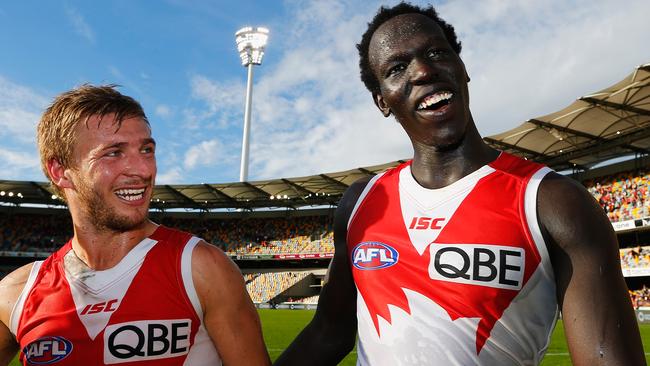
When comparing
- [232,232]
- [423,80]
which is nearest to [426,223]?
[423,80]

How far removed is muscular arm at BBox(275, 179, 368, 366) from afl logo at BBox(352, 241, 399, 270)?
12 centimetres

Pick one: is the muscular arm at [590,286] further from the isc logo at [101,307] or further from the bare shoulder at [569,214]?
the isc logo at [101,307]

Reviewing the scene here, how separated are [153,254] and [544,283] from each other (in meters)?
1.55

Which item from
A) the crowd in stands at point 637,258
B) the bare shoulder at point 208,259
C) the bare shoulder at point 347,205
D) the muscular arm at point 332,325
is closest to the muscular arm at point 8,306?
the bare shoulder at point 208,259

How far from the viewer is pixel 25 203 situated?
45.0 m

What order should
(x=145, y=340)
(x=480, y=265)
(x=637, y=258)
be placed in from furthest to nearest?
(x=637, y=258)
(x=145, y=340)
(x=480, y=265)

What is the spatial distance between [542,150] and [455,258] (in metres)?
30.4

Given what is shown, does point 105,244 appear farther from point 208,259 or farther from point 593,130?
point 593,130

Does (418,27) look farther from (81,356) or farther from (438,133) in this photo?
(81,356)

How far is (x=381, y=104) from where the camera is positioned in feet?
7.07

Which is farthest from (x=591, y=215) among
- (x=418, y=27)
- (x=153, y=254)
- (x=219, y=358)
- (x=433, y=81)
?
(x=153, y=254)

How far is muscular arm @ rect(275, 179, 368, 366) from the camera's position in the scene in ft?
6.67

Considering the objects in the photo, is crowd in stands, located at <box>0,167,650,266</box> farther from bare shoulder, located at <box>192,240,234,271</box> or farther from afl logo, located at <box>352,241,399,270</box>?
afl logo, located at <box>352,241,399,270</box>

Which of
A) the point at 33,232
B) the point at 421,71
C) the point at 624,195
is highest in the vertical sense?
the point at 33,232
